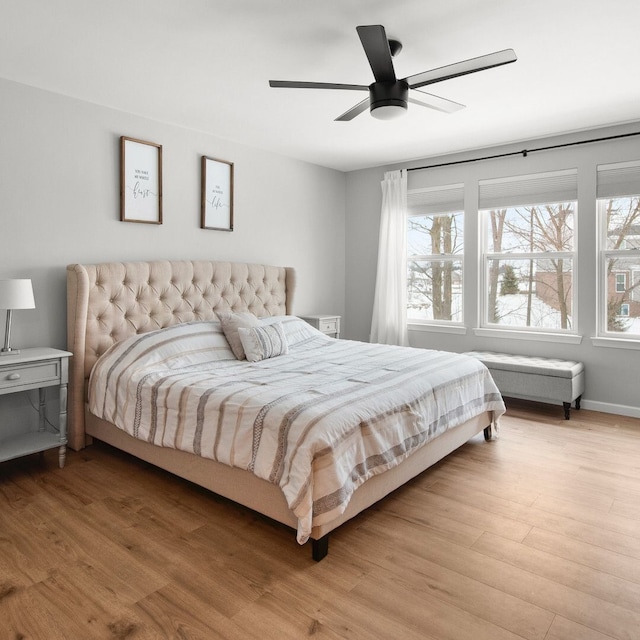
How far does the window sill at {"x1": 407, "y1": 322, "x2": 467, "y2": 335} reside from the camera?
4.98 meters

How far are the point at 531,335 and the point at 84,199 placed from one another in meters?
3.94

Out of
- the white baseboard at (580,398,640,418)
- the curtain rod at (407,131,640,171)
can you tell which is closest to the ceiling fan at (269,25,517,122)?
the curtain rod at (407,131,640,171)

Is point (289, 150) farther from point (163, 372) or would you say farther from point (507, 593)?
point (507, 593)

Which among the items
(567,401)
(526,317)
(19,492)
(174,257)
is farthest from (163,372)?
(526,317)

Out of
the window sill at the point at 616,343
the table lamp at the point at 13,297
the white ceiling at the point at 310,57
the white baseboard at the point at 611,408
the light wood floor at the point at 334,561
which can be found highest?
the white ceiling at the point at 310,57

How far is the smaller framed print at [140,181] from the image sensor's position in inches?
142

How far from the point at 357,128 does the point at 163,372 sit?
2535 mm

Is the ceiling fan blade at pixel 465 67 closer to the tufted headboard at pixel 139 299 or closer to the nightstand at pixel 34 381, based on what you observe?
the tufted headboard at pixel 139 299

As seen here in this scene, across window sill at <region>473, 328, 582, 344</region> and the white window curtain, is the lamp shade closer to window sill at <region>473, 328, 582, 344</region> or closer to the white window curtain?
the white window curtain

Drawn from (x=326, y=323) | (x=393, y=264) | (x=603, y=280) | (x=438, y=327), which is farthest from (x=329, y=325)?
(x=603, y=280)

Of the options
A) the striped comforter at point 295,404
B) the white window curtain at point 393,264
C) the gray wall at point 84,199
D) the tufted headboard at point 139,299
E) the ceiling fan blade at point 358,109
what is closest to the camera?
the striped comforter at point 295,404

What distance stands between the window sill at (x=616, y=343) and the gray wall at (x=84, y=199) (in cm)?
305

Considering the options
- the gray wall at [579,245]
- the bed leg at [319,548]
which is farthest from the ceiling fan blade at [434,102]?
the bed leg at [319,548]

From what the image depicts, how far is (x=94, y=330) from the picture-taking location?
10.8 ft
